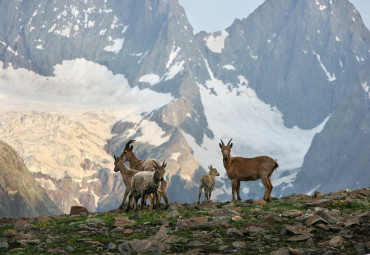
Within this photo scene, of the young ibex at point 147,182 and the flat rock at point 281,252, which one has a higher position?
the young ibex at point 147,182

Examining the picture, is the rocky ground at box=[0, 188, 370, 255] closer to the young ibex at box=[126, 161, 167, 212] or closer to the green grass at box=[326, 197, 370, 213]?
the green grass at box=[326, 197, 370, 213]

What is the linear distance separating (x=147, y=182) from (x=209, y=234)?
33.2 ft

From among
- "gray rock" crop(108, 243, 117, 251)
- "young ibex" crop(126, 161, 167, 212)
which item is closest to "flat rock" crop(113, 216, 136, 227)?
"gray rock" crop(108, 243, 117, 251)

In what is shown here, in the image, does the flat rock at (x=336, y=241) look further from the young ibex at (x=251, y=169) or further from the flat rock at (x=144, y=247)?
the young ibex at (x=251, y=169)

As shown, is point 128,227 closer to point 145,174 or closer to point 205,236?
point 205,236

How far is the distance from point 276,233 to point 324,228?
1737 mm

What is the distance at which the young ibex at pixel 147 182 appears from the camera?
29.6 metres

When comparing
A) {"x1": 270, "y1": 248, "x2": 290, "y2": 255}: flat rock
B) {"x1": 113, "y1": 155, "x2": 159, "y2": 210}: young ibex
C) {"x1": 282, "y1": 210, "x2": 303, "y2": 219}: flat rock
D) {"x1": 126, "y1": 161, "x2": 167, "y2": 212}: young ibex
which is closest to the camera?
{"x1": 270, "y1": 248, "x2": 290, "y2": 255}: flat rock

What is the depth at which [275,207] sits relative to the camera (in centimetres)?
2714

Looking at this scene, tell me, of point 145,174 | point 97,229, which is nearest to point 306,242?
point 97,229

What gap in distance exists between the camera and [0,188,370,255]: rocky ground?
1811cm

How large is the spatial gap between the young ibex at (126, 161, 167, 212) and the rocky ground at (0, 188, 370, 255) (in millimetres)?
4043

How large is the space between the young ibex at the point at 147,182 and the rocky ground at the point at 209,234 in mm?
4043

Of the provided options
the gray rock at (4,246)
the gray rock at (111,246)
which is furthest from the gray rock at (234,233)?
the gray rock at (4,246)
